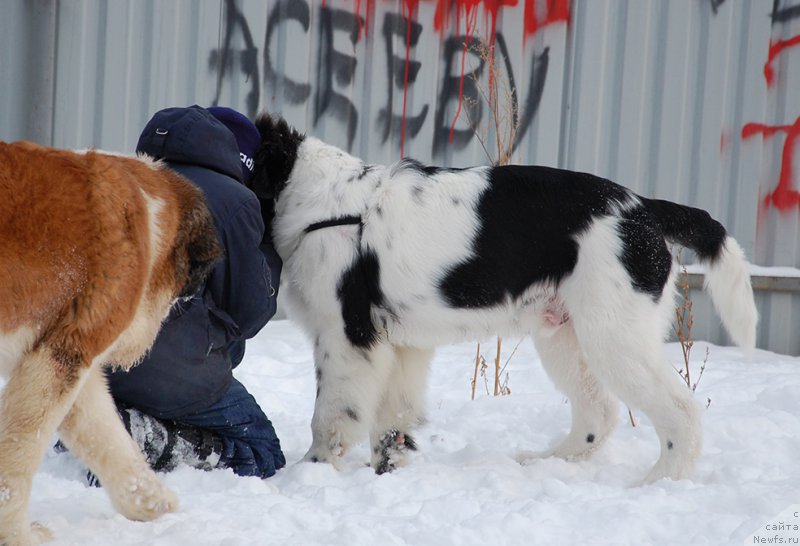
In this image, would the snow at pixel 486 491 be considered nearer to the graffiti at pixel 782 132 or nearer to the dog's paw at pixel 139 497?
the dog's paw at pixel 139 497

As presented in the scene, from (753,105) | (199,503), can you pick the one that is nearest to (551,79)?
(753,105)

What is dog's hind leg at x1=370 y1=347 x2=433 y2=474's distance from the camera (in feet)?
11.7

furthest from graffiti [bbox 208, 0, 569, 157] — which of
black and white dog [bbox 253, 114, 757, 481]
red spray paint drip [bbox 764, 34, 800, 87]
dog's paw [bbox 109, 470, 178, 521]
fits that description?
dog's paw [bbox 109, 470, 178, 521]

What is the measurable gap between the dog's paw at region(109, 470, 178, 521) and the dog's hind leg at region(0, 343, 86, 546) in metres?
0.32

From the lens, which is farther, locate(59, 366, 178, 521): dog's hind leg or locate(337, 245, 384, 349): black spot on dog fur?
locate(337, 245, 384, 349): black spot on dog fur

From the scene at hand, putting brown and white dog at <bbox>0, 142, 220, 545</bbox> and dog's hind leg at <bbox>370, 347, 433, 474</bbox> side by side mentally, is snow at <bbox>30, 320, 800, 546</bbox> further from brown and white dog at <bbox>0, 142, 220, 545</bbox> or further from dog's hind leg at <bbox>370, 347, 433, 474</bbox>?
brown and white dog at <bbox>0, 142, 220, 545</bbox>

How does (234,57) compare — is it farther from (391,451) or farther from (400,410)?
(391,451)

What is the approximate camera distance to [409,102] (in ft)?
20.7

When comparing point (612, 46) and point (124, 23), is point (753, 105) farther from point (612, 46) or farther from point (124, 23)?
point (124, 23)

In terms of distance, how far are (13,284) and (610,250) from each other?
86.7 inches

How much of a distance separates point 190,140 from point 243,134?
493 millimetres

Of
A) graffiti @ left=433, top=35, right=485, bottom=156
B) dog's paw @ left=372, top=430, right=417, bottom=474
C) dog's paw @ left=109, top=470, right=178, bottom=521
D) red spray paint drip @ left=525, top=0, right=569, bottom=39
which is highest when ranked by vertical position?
red spray paint drip @ left=525, top=0, right=569, bottom=39

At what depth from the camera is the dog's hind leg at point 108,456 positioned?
8.04 feet

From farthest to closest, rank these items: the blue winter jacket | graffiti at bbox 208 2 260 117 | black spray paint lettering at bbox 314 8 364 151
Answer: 1. black spray paint lettering at bbox 314 8 364 151
2. graffiti at bbox 208 2 260 117
3. the blue winter jacket
